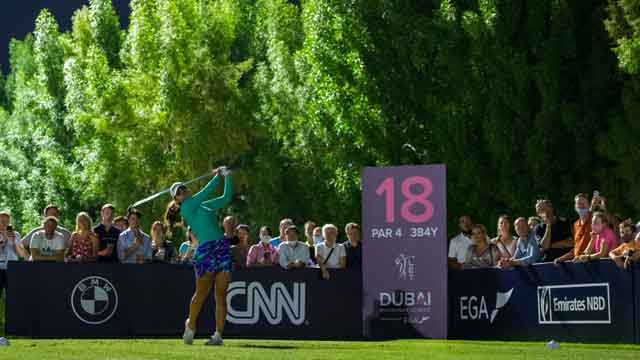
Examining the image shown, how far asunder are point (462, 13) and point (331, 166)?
6.89 m

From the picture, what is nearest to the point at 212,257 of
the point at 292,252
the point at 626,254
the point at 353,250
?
the point at 626,254

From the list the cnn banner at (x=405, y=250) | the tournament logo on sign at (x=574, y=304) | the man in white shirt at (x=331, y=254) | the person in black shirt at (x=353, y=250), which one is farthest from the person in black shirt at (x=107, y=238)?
the tournament logo on sign at (x=574, y=304)

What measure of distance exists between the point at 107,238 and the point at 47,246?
93 centimetres

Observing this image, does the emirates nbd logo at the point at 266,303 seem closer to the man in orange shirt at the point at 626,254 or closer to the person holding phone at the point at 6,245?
the person holding phone at the point at 6,245

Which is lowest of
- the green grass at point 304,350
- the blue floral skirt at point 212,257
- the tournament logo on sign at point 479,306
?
the green grass at point 304,350

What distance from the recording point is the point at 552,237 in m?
23.8

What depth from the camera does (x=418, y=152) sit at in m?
39.4

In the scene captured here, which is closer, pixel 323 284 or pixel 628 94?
pixel 323 284

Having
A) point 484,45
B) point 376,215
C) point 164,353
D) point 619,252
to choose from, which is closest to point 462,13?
point 484,45

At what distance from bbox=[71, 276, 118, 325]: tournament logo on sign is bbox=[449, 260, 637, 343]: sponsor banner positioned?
519cm

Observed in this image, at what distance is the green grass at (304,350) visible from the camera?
17.6 metres

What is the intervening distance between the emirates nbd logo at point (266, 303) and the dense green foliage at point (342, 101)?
10274 millimetres

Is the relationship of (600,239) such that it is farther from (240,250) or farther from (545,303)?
(240,250)

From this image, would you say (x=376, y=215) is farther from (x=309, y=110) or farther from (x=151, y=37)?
(x=151, y=37)
